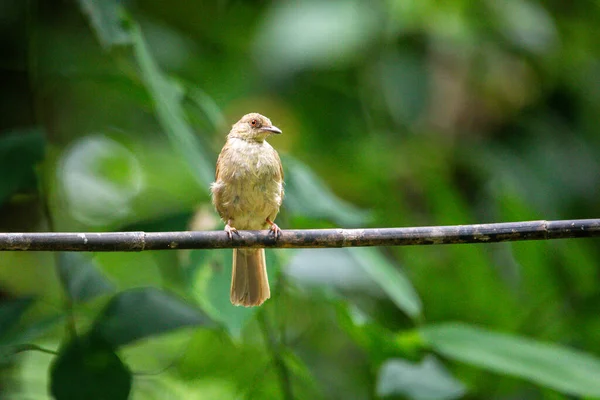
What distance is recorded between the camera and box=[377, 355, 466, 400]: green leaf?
3.67 metres

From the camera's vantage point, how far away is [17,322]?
356 centimetres

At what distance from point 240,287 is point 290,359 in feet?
1.60

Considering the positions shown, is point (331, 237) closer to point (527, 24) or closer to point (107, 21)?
point (107, 21)

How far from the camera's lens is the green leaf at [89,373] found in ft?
10.7

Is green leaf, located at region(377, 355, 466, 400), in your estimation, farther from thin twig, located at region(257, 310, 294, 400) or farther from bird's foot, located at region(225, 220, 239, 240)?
bird's foot, located at region(225, 220, 239, 240)

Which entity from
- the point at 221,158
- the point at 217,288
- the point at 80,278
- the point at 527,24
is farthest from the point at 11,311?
the point at 527,24

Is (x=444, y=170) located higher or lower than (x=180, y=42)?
lower

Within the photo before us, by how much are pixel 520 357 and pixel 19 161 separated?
7.89 ft

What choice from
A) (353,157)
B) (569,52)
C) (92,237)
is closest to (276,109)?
(353,157)

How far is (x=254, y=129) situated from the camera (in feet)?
14.9

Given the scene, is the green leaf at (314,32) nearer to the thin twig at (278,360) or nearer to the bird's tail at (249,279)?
the bird's tail at (249,279)

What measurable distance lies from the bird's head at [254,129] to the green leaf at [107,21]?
1.16m

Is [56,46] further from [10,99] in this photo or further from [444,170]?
[444,170]

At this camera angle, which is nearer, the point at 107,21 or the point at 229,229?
the point at 107,21
